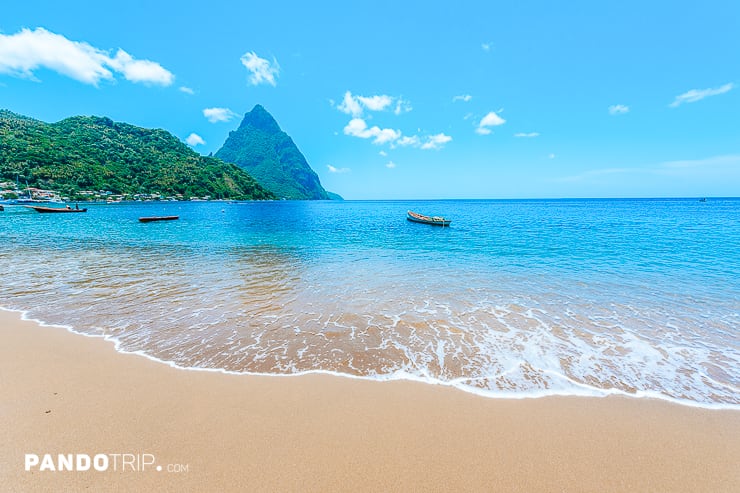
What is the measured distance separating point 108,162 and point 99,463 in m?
184

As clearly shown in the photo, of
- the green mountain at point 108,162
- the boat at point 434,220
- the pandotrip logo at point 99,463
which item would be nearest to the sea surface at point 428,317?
the pandotrip logo at point 99,463

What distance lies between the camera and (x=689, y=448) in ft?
13.5

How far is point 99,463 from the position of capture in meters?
3.73

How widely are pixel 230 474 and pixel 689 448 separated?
6229 millimetres

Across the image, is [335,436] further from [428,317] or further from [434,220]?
[434,220]

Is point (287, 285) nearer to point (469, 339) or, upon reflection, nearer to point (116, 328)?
point (116, 328)

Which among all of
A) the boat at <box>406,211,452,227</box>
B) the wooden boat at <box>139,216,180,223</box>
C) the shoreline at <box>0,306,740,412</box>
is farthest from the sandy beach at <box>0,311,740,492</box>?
the wooden boat at <box>139,216,180,223</box>

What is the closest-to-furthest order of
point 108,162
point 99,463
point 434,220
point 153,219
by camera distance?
point 99,463 < point 434,220 < point 153,219 < point 108,162

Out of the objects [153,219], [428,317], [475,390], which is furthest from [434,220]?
[153,219]

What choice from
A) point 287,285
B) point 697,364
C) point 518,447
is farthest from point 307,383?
point 697,364

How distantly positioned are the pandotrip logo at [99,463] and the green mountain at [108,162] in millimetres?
148723

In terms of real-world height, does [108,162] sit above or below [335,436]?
above

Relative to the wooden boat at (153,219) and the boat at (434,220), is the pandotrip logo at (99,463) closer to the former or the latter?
the boat at (434,220)

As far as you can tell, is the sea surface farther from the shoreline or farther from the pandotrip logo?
the pandotrip logo
